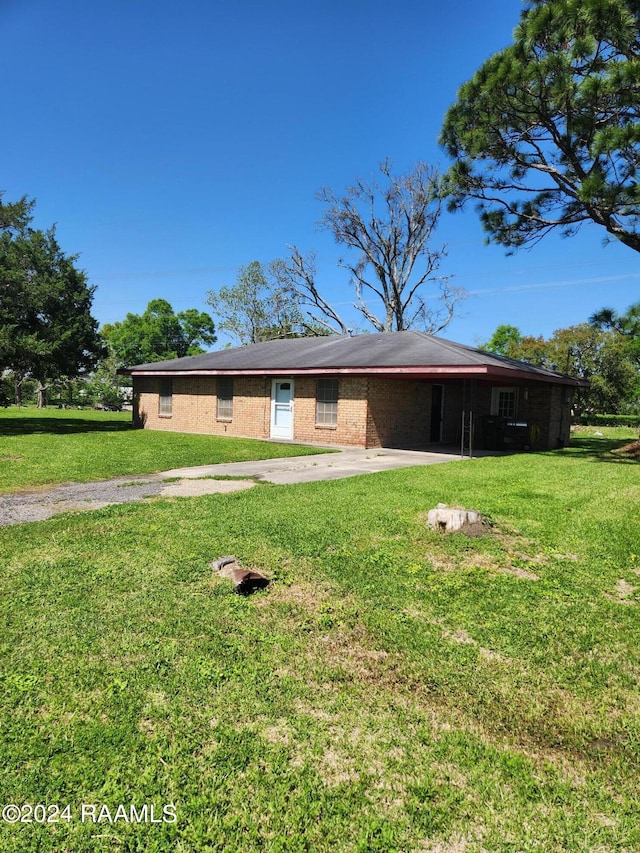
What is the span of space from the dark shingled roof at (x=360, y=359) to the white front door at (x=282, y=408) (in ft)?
2.45

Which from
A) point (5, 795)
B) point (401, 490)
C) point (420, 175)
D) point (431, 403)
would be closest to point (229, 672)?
point (5, 795)

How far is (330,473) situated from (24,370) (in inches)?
643

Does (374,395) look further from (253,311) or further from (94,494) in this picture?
(253,311)

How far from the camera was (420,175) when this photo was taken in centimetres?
3531

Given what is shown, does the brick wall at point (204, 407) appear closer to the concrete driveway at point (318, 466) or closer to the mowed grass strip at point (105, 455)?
the mowed grass strip at point (105, 455)

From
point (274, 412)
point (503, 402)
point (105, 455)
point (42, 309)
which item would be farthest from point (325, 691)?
point (42, 309)

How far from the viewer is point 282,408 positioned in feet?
57.4

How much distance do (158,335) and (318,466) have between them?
1948 inches

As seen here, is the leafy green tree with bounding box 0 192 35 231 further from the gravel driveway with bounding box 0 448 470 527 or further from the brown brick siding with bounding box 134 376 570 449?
the gravel driveway with bounding box 0 448 470 527

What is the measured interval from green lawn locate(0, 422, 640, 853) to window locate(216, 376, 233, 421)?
45.8ft

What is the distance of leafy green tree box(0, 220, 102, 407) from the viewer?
18.5 meters

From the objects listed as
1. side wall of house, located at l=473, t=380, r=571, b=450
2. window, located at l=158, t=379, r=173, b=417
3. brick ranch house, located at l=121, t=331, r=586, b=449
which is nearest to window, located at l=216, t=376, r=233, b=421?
brick ranch house, located at l=121, t=331, r=586, b=449

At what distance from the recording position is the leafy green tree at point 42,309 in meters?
18.5

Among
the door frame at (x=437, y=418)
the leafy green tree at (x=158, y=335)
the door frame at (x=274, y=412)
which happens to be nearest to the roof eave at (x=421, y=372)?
the door frame at (x=274, y=412)
